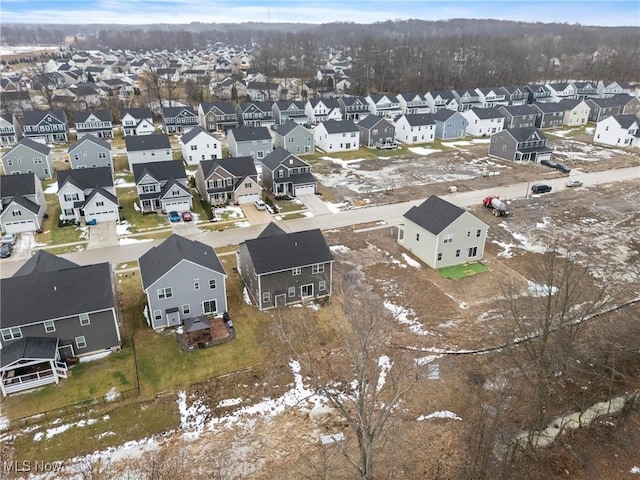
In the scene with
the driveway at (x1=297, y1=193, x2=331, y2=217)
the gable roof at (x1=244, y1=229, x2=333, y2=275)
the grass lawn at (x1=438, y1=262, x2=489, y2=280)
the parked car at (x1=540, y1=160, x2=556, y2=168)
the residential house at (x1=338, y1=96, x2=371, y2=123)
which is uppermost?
the residential house at (x1=338, y1=96, x2=371, y2=123)

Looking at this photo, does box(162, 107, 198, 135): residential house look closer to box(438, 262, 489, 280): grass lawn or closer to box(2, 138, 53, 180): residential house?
box(2, 138, 53, 180): residential house

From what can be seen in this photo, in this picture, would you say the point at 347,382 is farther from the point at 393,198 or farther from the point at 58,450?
the point at 393,198

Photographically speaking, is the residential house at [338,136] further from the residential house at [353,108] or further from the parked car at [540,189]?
the parked car at [540,189]

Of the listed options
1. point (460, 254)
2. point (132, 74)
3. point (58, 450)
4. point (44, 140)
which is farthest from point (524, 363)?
point (132, 74)

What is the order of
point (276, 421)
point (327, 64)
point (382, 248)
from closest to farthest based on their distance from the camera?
point (276, 421) → point (382, 248) → point (327, 64)

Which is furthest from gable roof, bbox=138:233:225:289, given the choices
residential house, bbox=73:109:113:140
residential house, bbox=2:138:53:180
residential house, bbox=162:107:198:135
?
residential house, bbox=73:109:113:140

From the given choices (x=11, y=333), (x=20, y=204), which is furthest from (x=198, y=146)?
(x=11, y=333)
